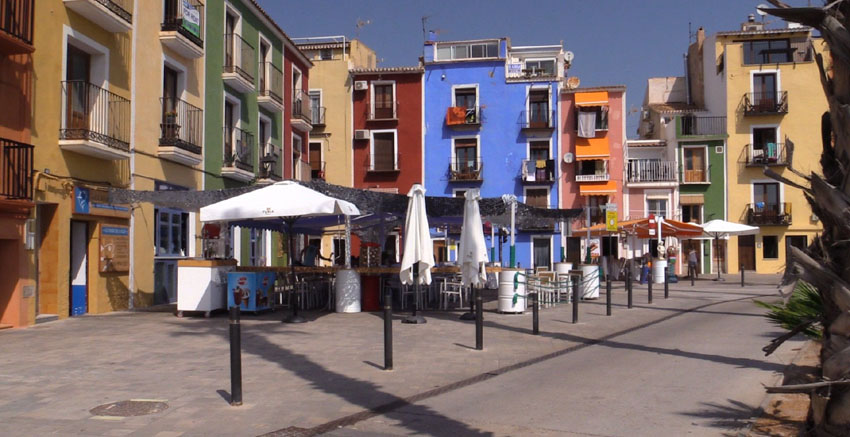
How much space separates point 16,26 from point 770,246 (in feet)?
129

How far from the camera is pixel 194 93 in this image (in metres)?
20.4

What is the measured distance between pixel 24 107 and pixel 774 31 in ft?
132

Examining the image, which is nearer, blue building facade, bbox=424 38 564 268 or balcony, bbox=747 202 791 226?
balcony, bbox=747 202 791 226

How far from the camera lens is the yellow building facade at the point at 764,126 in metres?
40.7

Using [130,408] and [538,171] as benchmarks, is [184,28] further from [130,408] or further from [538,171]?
[538,171]

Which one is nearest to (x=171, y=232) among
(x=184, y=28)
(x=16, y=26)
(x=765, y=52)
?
(x=184, y=28)

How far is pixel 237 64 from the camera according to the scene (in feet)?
74.9

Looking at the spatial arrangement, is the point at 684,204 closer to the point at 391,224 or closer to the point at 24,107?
the point at 391,224

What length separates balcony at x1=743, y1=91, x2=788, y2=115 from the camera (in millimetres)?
41031

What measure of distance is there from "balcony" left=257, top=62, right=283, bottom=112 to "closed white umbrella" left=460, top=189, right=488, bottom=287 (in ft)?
43.2

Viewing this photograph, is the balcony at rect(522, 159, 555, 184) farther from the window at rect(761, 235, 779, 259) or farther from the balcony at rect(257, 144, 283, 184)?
the balcony at rect(257, 144, 283, 184)

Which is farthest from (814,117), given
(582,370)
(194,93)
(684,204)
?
(582,370)

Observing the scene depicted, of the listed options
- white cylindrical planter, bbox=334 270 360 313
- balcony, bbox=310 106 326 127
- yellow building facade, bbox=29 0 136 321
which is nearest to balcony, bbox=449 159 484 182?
balcony, bbox=310 106 326 127

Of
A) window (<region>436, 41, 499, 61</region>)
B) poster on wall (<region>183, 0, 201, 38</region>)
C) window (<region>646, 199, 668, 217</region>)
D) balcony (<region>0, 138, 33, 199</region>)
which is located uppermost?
window (<region>436, 41, 499, 61</region>)
